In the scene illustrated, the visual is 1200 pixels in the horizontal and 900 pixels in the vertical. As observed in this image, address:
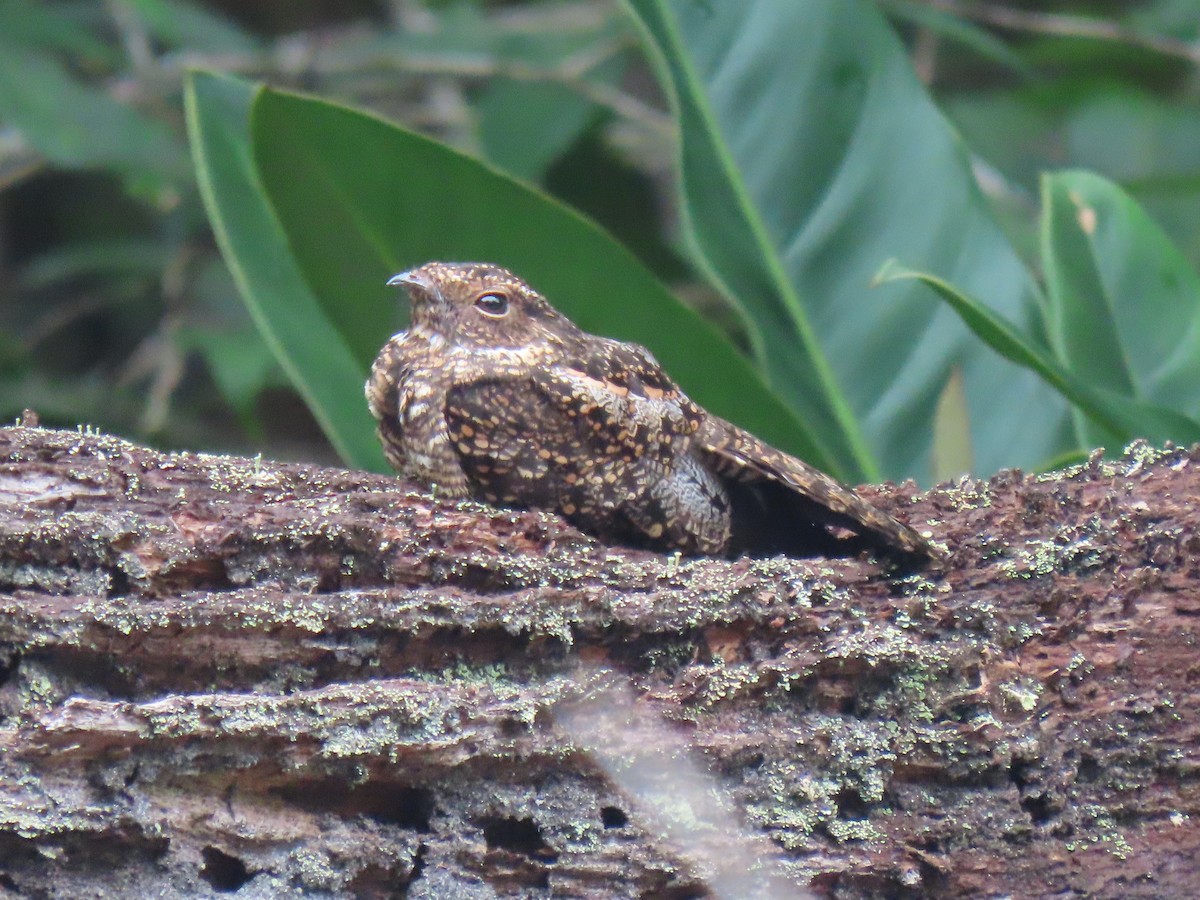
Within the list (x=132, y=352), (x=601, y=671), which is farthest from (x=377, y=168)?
(x=132, y=352)

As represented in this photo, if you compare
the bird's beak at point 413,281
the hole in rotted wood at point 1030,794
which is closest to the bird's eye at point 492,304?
the bird's beak at point 413,281

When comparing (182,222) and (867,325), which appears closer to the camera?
(867,325)

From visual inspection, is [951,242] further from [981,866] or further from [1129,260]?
[981,866]

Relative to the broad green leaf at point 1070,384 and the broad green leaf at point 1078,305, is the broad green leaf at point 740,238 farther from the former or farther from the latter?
the broad green leaf at point 1070,384

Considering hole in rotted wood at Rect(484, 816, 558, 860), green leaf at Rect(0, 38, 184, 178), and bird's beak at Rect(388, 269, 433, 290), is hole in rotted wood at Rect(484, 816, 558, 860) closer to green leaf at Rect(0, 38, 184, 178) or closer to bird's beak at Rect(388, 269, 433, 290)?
bird's beak at Rect(388, 269, 433, 290)

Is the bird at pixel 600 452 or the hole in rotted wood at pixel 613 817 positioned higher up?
the bird at pixel 600 452

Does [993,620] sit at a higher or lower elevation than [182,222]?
lower
